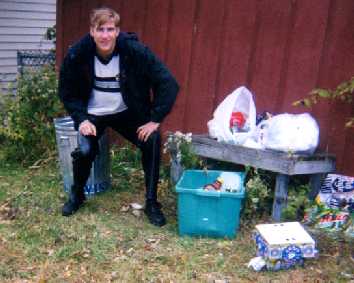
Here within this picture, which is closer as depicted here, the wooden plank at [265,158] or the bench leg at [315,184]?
the wooden plank at [265,158]

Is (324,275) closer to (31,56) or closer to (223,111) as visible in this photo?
(223,111)

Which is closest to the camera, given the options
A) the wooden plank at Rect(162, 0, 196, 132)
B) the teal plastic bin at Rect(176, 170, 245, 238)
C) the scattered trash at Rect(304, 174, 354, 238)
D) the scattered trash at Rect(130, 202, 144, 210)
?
the teal plastic bin at Rect(176, 170, 245, 238)

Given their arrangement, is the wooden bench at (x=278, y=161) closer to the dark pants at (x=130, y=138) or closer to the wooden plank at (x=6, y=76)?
the dark pants at (x=130, y=138)

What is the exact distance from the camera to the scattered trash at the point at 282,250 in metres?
3.38

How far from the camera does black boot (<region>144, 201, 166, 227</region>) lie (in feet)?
13.6

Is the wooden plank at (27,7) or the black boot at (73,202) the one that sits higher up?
the wooden plank at (27,7)

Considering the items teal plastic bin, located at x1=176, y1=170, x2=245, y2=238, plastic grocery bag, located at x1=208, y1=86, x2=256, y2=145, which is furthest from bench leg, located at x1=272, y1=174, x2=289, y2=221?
plastic grocery bag, located at x1=208, y1=86, x2=256, y2=145

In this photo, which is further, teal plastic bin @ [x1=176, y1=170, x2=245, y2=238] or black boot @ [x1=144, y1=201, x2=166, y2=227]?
black boot @ [x1=144, y1=201, x2=166, y2=227]

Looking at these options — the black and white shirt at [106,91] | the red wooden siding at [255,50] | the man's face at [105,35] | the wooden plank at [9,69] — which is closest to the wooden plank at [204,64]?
the red wooden siding at [255,50]

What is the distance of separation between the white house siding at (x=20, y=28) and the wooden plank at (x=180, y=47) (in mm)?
4532

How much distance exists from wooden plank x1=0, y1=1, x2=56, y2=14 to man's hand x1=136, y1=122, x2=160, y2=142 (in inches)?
246

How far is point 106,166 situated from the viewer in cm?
485

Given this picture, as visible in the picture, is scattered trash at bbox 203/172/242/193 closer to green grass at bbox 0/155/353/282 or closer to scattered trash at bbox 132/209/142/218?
green grass at bbox 0/155/353/282

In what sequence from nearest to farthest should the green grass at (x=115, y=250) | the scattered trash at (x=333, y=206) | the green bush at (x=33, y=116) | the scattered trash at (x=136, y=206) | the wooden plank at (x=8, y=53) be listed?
the green grass at (x=115, y=250) < the scattered trash at (x=333, y=206) < the scattered trash at (x=136, y=206) < the green bush at (x=33, y=116) < the wooden plank at (x=8, y=53)
